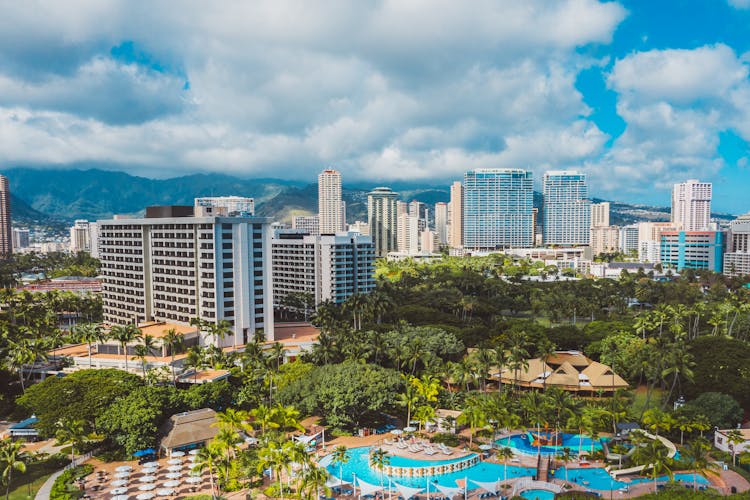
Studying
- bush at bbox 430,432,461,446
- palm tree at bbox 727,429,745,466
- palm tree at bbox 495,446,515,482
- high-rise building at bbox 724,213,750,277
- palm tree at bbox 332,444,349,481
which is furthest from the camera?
high-rise building at bbox 724,213,750,277

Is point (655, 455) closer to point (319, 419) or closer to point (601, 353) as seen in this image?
point (319, 419)

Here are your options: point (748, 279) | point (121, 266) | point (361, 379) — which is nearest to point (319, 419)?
point (361, 379)

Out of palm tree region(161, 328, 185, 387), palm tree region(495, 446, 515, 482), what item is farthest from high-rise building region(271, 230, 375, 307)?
palm tree region(495, 446, 515, 482)

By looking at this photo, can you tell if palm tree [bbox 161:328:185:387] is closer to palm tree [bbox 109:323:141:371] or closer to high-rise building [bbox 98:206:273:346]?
palm tree [bbox 109:323:141:371]

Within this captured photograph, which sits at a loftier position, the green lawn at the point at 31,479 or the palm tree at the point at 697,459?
the palm tree at the point at 697,459

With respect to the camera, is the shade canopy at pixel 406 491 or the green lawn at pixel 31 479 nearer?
the shade canopy at pixel 406 491

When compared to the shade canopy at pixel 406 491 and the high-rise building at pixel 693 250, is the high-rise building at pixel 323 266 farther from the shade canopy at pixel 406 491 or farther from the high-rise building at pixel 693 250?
the high-rise building at pixel 693 250

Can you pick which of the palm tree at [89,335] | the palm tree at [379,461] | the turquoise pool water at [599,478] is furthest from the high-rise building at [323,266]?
the turquoise pool water at [599,478]
